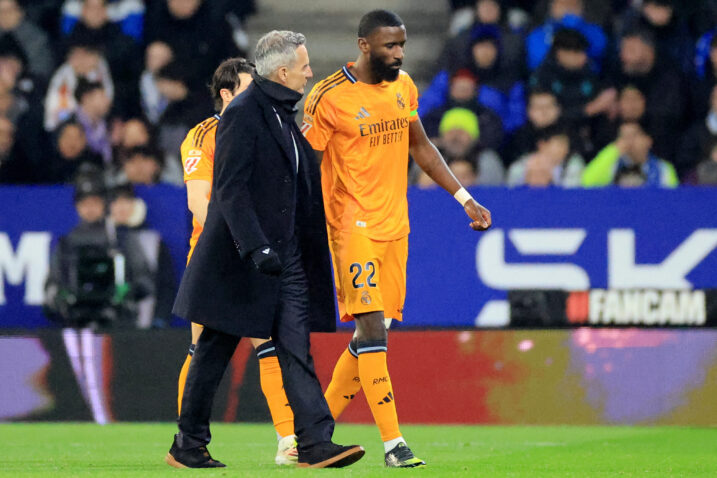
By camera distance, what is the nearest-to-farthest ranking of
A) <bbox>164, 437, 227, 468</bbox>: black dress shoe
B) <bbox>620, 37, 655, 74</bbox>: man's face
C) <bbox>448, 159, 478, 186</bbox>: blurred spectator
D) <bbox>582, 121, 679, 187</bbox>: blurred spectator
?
<bbox>164, 437, 227, 468</bbox>: black dress shoe → <bbox>448, 159, 478, 186</bbox>: blurred spectator → <bbox>582, 121, 679, 187</bbox>: blurred spectator → <bbox>620, 37, 655, 74</bbox>: man's face

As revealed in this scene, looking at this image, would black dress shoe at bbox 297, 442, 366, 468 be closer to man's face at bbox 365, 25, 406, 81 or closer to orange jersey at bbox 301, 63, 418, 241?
orange jersey at bbox 301, 63, 418, 241

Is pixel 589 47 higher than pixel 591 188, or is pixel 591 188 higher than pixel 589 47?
pixel 589 47

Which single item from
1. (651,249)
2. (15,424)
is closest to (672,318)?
(651,249)

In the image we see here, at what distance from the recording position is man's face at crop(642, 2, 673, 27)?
1388 centimetres

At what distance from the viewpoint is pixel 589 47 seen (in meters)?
13.9

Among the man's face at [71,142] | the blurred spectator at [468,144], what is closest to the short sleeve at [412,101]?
the blurred spectator at [468,144]

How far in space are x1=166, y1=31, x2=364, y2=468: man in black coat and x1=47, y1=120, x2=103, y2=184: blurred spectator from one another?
20.8ft

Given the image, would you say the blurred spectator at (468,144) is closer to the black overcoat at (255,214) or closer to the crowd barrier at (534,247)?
the crowd barrier at (534,247)

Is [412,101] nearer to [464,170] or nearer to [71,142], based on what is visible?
[464,170]

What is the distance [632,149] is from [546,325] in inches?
106

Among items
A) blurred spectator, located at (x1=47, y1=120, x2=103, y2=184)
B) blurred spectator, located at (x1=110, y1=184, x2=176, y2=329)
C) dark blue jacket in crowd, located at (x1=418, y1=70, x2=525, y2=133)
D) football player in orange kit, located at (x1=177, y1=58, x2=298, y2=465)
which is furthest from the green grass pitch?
dark blue jacket in crowd, located at (x1=418, y1=70, x2=525, y2=133)

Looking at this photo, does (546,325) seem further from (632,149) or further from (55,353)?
(55,353)

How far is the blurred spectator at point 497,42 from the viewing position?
13.9 metres

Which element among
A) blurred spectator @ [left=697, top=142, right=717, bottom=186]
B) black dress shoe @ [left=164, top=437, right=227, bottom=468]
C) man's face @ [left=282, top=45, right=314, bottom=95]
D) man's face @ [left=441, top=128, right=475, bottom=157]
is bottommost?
black dress shoe @ [left=164, top=437, right=227, bottom=468]
